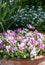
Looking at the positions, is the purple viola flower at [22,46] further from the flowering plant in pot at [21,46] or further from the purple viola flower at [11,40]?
the purple viola flower at [11,40]

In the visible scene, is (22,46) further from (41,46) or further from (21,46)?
(41,46)

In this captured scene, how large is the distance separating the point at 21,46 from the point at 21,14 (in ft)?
6.56

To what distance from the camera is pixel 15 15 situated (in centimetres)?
535

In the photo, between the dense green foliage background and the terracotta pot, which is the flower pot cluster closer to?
the terracotta pot

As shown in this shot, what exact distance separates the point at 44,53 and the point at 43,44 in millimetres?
122

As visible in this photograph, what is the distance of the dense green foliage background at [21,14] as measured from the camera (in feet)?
16.7

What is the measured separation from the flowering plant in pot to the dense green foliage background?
3.42 feet

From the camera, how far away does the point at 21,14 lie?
5.53m

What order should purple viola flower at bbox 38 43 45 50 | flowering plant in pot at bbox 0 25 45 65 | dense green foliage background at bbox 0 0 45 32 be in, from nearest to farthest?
flowering plant in pot at bbox 0 25 45 65, purple viola flower at bbox 38 43 45 50, dense green foliage background at bbox 0 0 45 32

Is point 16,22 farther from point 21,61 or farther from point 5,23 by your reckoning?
point 21,61

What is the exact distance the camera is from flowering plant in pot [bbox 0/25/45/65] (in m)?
3.55

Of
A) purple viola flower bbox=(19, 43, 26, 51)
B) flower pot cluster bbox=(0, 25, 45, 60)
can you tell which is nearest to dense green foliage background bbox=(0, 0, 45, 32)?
flower pot cluster bbox=(0, 25, 45, 60)

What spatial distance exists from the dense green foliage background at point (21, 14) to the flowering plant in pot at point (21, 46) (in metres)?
1.04

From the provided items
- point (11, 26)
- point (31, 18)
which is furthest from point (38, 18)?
point (11, 26)
